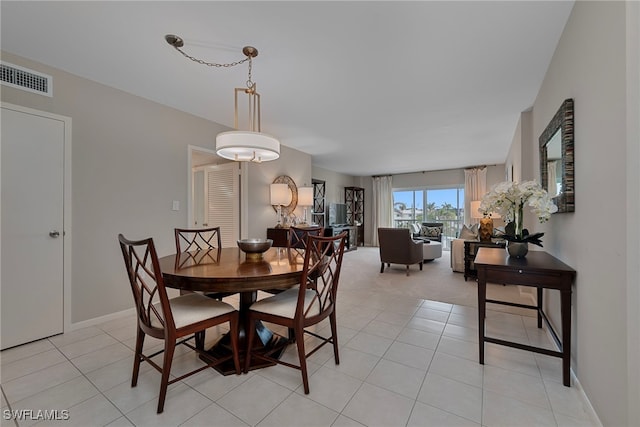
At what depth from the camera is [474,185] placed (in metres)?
6.97

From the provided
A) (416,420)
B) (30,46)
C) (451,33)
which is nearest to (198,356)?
(416,420)

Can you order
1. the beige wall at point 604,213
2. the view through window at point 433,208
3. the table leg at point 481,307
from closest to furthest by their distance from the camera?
the beige wall at point 604,213 < the table leg at point 481,307 < the view through window at point 433,208

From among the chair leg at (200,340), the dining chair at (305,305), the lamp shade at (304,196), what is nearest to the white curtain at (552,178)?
the dining chair at (305,305)

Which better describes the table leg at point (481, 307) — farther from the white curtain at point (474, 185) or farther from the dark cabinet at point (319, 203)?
the white curtain at point (474, 185)

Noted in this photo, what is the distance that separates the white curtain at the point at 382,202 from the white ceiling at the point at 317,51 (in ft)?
16.3

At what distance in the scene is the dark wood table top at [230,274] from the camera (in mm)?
1473

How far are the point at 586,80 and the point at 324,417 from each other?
2.29 m

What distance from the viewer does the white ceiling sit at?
5.42 feet

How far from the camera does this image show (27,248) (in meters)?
2.15

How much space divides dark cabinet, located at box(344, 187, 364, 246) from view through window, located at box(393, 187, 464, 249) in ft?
3.56

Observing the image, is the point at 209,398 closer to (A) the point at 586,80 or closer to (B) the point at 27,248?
(B) the point at 27,248

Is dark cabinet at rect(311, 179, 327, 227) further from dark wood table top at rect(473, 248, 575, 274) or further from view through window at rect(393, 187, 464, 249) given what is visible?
dark wood table top at rect(473, 248, 575, 274)

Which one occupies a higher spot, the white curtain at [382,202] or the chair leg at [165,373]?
the white curtain at [382,202]

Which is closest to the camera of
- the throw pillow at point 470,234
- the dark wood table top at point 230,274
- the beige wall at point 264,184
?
the dark wood table top at point 230,274
